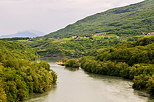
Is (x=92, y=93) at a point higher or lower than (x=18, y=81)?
lower

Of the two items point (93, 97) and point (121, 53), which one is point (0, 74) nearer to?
point (93, 97)

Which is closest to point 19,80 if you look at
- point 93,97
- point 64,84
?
point 93,97

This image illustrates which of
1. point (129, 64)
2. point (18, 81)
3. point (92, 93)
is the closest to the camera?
point (18, 81)

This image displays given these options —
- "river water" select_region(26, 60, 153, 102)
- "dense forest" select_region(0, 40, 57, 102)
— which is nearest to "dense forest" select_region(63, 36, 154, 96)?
"river water" select_region(26, 60, 153, 102)

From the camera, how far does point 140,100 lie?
67.5 metres

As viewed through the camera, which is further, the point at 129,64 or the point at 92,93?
the point at 129,64

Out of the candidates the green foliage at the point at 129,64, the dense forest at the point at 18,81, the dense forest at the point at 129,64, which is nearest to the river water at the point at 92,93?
the dense forest at the point at 18,81

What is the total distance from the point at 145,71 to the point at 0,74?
52891 mm

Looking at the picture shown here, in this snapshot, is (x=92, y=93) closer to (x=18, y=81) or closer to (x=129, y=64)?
(x=18, y=81)

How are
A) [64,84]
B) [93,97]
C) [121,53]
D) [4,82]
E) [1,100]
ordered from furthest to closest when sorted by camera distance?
[121,53] → [64,84] → [93,97] → [4,82] → [1,100]

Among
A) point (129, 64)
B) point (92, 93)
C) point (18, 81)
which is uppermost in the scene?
point (18, 81)

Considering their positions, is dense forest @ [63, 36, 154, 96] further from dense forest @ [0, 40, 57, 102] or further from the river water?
dense forest @ [0, 40, 57, 102]

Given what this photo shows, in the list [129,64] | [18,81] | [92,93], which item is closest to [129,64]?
[129,64]

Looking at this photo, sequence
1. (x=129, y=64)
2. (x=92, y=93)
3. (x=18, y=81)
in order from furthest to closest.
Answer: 1. (x=129, y=64)
2. (x=92, y=93)
3. (x=18, y=81)
